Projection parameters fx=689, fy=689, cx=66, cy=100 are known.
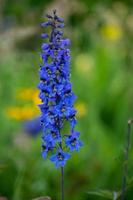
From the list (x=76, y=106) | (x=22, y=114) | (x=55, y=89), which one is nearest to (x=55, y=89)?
(x=55, y=89)

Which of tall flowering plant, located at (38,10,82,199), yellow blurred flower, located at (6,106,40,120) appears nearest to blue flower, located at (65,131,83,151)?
tall flowering plant, located at (38,10,82,199)

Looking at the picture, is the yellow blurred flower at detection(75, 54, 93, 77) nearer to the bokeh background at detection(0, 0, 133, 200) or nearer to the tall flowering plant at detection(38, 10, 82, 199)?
the bokeh background at detection(0, 0, 133, 200)

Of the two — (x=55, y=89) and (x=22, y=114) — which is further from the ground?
(x=22, y=114)

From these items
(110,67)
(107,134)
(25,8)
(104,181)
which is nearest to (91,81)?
(110,67)

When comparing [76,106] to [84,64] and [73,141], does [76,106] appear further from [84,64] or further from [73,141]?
[73,141]

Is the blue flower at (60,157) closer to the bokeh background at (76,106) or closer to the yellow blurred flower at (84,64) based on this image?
the bokeh background at (76,106)

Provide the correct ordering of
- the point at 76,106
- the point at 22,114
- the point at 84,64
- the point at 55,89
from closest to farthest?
1. the point at 55,89
2. the point at 22,114
3. the point at 76,106
4. the point at 84,64

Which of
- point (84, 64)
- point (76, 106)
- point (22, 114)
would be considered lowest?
point (22, 114)
